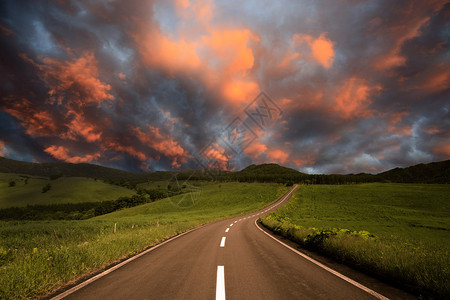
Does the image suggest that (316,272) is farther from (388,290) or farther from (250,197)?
(250,197)

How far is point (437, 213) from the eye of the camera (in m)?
40.6

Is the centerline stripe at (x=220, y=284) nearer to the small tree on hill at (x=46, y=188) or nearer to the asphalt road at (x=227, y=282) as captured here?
the asphalt road at (x=227, y=282)

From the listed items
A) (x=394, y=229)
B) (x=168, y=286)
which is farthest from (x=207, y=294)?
(x=394, y=229)

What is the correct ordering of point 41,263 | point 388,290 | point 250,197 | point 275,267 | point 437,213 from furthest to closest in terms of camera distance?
point 250,197 < point 437,213 < point 275,267 < point 41,263 < point 388,290

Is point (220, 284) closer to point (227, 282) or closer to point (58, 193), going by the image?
point (227, 282)

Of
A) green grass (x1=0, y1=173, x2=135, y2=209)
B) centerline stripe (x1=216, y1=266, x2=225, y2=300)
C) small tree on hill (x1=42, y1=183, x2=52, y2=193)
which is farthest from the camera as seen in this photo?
small tree on hill (x1=42, y1=183, x2=52, y2=193)

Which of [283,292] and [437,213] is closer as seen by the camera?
[283,292]

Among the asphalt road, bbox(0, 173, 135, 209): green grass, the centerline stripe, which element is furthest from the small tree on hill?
the centerline stripe

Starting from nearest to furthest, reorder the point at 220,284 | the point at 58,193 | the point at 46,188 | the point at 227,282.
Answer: the point at 220,284 → the point at 227,282 → the point at 58,193 → the point at 46,188

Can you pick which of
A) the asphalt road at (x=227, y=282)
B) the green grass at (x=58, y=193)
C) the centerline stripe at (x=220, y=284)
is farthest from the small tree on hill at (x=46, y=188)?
the centerline stripe at (x=220, y=284)

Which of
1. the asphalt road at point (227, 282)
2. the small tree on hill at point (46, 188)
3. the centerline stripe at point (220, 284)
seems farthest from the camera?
the small tree on hill at point (46, 188)

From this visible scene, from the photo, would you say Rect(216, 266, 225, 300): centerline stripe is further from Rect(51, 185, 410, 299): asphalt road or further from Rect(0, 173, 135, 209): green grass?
Rect(0, 173, 135, 209): green grass

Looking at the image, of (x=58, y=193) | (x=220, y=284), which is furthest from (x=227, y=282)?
(x=58, y=193)

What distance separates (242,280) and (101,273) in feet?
13.2
